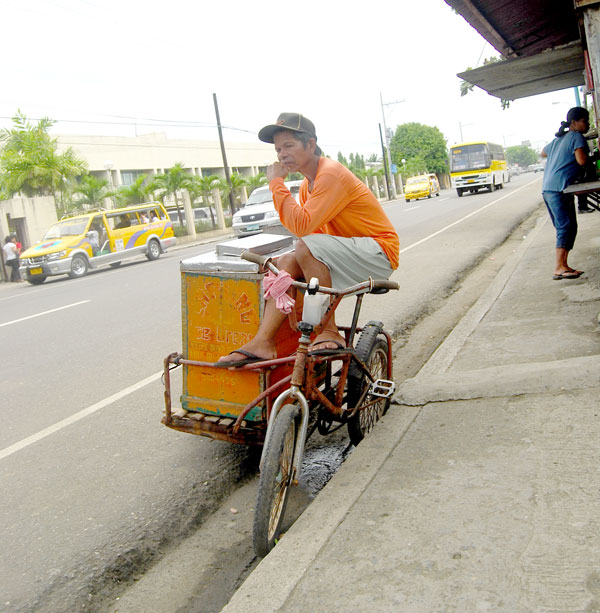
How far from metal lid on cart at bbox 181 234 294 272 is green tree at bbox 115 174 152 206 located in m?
27.5

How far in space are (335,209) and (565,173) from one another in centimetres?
459

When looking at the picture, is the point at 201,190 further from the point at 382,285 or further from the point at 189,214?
the point at 382,285

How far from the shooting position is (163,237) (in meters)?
22.2

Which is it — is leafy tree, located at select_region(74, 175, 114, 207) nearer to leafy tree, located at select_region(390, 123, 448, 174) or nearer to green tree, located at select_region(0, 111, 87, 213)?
green tree, located at select_region(0, 111, 87, 213)

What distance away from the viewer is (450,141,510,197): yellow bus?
36.7 meters

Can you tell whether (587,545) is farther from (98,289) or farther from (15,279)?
(15,279)

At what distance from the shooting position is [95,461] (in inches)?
157

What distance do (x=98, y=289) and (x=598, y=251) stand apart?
9323 mm

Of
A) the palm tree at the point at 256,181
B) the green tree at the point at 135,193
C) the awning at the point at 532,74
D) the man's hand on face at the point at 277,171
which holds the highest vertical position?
→ the palm tree at the point at 256,181

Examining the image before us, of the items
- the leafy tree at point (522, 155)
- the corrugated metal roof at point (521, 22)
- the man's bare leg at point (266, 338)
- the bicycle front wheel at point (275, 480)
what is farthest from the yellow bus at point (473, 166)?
the leafy tree at point (522, 155)

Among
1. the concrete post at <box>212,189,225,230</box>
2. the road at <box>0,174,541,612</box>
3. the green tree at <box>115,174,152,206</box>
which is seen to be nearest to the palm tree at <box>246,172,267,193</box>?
the concrete post at <box>212,189,225,230</box>

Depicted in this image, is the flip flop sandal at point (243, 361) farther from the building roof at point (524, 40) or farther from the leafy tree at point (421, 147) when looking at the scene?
the leafy tree at point (421, 147)

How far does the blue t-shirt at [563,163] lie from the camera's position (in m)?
6.77

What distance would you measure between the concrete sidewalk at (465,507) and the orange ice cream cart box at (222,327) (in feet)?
2.26
